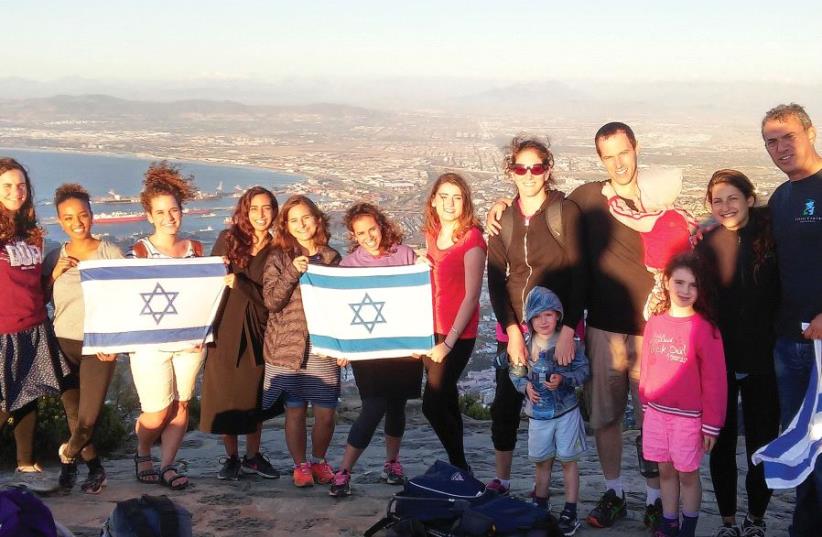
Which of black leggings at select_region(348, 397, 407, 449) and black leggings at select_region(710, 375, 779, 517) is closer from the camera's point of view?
black leggings at select_region(710, 375, 779, 517)

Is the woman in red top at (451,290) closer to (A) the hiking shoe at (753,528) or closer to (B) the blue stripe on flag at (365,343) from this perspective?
(B) the blue stripe on flag at (365,343)

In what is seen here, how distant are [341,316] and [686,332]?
269cm

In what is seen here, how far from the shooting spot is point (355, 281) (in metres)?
6.32

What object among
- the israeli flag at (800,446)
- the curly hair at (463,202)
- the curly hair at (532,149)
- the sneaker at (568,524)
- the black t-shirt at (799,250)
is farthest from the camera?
the curly hair at (463,202)

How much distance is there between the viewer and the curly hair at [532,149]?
553 cm

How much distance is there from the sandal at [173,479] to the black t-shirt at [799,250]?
15.2 ft

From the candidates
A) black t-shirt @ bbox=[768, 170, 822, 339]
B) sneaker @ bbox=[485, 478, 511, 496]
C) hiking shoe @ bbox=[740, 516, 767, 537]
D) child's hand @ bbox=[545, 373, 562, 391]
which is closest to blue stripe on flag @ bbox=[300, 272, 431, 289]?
child's hand @ bbox=[545, 373, 562, 391]

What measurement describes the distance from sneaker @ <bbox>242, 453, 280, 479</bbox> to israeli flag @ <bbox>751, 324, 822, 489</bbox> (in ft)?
12.8

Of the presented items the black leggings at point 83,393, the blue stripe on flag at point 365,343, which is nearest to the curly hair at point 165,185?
the black leggings at point 83,393

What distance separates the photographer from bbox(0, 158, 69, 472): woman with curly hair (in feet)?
19.5

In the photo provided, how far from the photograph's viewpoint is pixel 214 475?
6.88 meters

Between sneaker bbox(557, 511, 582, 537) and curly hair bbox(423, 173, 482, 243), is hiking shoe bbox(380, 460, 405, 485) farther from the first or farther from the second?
curly hair bbox(423, 173, 482, 243)

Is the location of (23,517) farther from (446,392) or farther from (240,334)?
(446,392)

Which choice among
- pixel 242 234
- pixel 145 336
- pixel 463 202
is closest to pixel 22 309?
pixel 145 336
